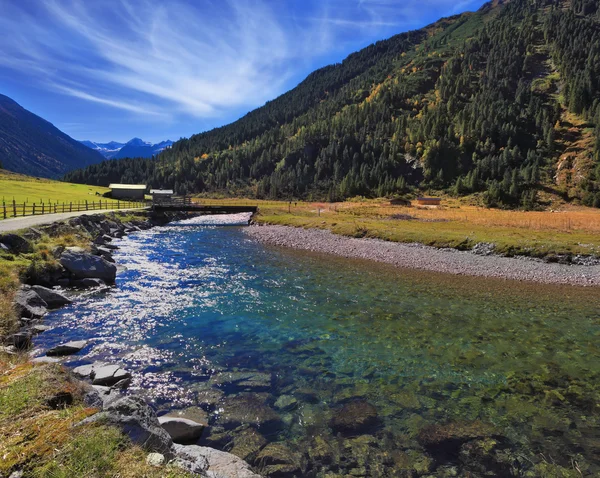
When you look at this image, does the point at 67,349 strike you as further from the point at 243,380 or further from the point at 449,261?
the point at 449,261

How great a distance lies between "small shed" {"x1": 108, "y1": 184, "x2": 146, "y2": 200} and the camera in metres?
124

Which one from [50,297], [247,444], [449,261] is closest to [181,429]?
[247,444]

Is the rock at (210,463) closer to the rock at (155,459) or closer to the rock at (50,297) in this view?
the rock at (155,459)

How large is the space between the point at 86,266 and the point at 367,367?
21508 mm

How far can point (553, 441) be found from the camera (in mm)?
9000

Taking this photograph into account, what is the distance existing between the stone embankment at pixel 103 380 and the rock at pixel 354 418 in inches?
129

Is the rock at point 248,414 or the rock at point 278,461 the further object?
the rock at point 248,414

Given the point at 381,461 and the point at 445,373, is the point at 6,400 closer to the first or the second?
the point at 381,461

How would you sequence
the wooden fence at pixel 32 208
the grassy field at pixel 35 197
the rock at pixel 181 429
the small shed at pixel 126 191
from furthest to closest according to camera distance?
the small shed at pixel 126 191 → the grassy field at pixel 35 197 → the wooden fence at pixel 32 208 → the rock at pixel 181 429

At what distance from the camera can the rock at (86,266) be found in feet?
75.2

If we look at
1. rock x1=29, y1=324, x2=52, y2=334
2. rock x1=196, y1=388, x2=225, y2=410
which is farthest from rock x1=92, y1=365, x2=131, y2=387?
rock x1=29, y1=324, x2=52, y2=334

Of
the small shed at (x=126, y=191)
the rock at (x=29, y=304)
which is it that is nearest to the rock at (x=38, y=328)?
the rock at (x=29, y=304)

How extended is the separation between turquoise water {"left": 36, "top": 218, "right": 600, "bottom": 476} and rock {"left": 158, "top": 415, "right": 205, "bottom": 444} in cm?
37

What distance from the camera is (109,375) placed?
35.9 ft
